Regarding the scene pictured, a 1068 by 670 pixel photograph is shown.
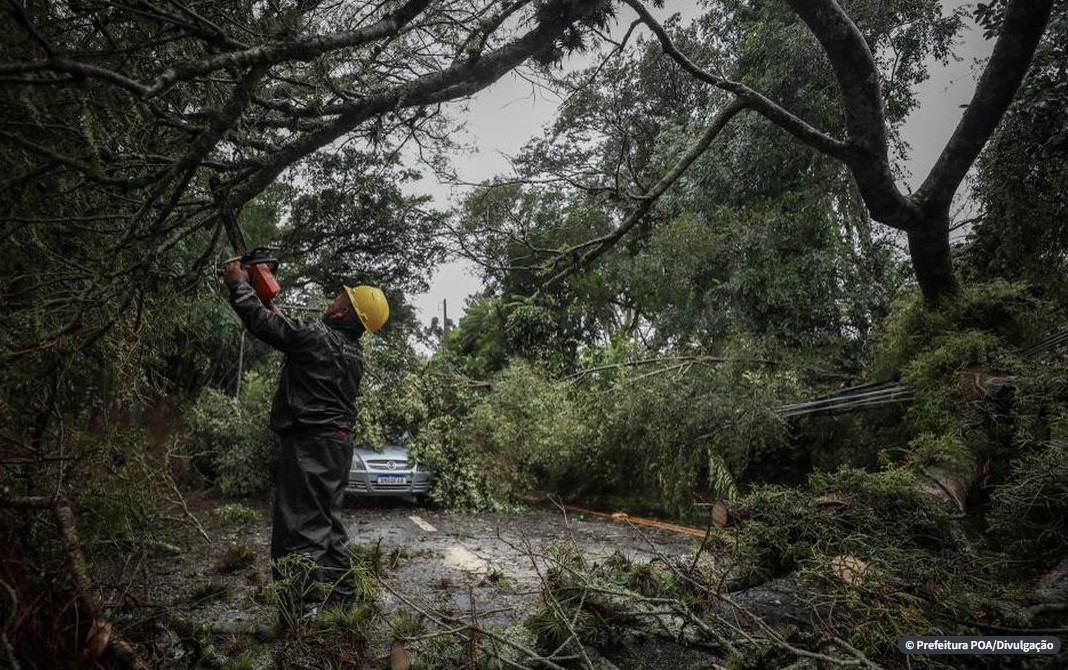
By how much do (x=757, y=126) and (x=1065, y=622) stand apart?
9.35 metres

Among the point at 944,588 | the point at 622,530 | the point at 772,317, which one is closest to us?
the point at 944,588

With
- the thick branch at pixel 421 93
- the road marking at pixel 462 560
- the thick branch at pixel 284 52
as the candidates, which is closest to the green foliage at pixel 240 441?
the road marking at pixel 462 560

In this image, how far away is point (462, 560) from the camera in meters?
5.36

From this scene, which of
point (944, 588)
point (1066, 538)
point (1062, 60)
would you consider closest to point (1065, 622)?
point (944, 588)

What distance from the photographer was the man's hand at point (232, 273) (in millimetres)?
3225

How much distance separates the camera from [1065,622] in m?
2.54

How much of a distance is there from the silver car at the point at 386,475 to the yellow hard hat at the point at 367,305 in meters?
5.41

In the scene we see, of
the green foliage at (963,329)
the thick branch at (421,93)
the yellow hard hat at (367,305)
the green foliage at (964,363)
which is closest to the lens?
the thick branch at (421,93)

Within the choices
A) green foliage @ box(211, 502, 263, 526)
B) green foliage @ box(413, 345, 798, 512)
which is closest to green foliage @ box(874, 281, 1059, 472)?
green foliage @ box(413, 345, 798, 512)

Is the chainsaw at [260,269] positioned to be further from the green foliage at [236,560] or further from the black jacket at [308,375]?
the green foliage at [236,560]

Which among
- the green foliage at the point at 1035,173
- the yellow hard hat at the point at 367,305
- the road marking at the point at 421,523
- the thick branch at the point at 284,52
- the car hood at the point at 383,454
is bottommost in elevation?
the road marking at the point at 421,523

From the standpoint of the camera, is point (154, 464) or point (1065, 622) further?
point (154, 464)

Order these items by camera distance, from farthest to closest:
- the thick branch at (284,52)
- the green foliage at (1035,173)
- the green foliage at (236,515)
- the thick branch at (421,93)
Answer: the green foliage at (236,515)
the green foliage at (1035,173)
the thick branch at (421,93)
the thick branch at (284,52)

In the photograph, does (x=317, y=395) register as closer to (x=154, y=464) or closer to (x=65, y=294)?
(x=65, y=294)
